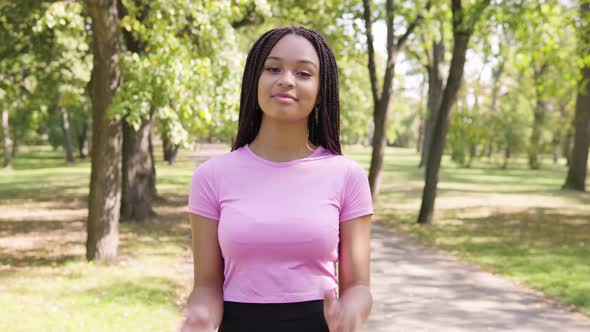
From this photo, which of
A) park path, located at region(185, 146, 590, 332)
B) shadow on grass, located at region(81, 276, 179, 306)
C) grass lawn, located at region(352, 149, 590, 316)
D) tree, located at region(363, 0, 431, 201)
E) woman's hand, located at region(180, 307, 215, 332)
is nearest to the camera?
woman's hand, located at region(180, 307, 215, 332)

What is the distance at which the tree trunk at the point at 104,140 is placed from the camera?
8.88 metres

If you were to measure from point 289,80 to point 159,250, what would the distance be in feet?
32.2

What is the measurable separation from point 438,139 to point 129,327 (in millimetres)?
9893

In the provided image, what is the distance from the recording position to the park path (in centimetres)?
696

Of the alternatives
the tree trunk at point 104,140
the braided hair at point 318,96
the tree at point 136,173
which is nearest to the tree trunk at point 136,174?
the tree at point 136,173

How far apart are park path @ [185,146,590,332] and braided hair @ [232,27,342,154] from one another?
4.95 m

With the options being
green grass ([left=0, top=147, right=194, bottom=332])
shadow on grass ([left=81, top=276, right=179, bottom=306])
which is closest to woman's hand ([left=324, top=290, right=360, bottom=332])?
green grass ([left=0, top=147, right=194, bottom=332])

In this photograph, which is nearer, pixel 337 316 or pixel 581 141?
pixel 337 316

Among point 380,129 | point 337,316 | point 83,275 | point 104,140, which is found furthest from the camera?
point 380,129

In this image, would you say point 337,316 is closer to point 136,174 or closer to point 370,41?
point 136,174

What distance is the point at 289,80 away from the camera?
6.42 ft

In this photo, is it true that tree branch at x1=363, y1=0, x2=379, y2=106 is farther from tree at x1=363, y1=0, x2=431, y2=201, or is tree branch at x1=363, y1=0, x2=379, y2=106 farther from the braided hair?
the braided hair

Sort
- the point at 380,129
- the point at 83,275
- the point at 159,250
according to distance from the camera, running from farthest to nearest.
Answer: the point at 380,129 → the point at 159,250 → the point at 83,275

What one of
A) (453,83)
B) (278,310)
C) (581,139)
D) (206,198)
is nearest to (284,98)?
(206,198)
